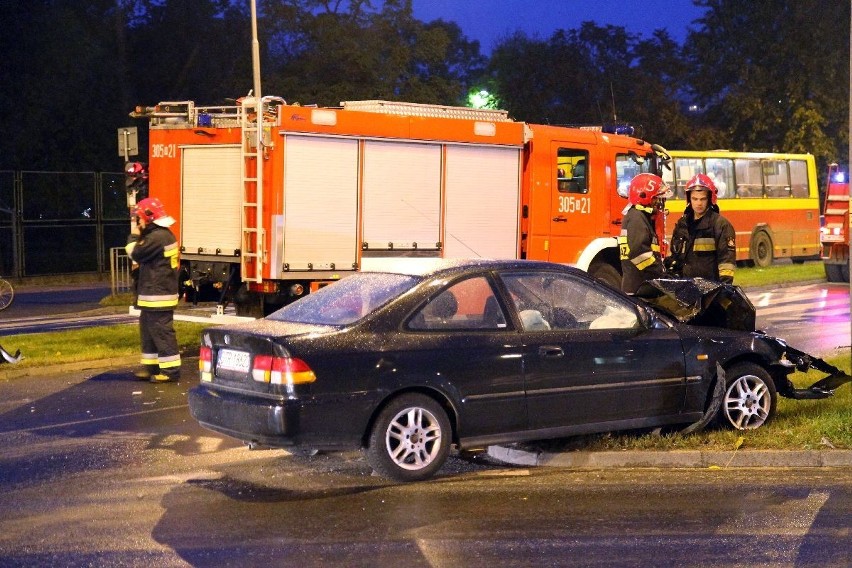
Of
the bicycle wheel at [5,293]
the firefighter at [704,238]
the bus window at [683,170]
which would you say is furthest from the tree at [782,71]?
the firefighter at [704,238]

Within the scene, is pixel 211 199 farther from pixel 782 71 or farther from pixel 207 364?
pixel 782 71

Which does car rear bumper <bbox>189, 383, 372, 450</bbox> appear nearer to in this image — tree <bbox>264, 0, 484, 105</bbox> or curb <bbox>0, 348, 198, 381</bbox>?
curb <bbox>0, 348, 198, 381</bbox>

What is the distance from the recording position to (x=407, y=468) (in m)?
7.52

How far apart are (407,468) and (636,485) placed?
4.72ft

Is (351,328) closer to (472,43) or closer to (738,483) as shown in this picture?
(738,483)

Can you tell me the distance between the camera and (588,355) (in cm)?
802

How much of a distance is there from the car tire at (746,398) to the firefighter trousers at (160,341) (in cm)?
578

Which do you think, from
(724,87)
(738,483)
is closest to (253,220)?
(738,483)

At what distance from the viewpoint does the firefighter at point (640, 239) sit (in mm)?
10508

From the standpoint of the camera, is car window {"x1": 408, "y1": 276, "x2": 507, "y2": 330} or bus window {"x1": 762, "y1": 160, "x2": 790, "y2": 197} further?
bus window {"x1": 762, "y1": 160, "x2": 790, "y2": 197}

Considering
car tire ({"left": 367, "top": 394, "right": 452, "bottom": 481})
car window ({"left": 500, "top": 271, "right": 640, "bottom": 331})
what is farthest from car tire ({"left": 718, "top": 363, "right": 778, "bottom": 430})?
car tire ({"left": 367, "top": 394, "right": 452, "bottom": 481})

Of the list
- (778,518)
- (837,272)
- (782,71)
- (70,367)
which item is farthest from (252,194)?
(782,71)

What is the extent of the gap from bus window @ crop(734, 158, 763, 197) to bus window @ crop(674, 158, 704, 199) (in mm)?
1655

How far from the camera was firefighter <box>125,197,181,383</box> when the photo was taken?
1209 cm
